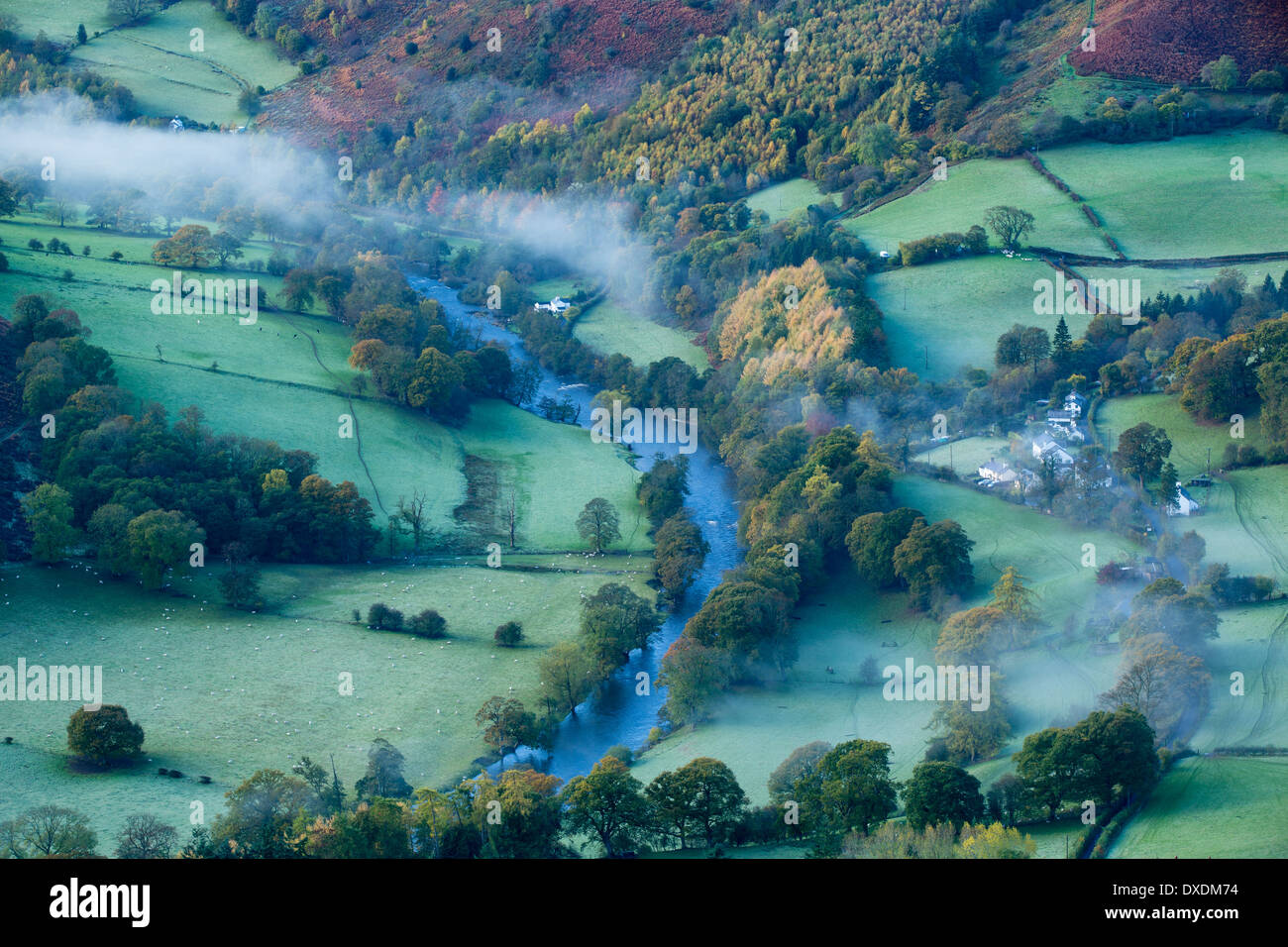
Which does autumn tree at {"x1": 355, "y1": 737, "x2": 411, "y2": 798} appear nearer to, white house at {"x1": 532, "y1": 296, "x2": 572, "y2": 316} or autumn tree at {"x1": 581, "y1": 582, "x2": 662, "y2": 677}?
autumn tree at {"x1": 581, "y1": 582, "x2": 662, "y2": 677}

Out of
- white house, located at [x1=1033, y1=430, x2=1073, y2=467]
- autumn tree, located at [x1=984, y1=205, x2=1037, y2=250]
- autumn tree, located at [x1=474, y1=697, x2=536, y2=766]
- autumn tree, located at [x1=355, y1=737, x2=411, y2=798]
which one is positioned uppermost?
autumn tree, located at [x1=984, y1=205, x2=1037, y2=250]

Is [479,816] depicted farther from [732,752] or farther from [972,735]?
[972,735]

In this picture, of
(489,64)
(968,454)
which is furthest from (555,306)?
(489,64)

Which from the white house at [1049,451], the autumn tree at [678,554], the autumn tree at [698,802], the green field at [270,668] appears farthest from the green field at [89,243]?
the autumn tree at [698,802]

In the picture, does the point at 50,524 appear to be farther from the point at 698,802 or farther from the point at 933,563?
the point at 933,563

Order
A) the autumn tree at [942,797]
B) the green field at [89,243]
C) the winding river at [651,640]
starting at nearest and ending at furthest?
the autumn tree at [942,797] < the winding river at [651,640] < the green field at [89,243]

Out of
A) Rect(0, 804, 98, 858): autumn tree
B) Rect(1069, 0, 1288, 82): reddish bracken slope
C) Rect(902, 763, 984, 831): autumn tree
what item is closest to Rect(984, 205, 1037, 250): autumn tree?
Rect(1069, 0, 1288, 82): reddish bracken slope

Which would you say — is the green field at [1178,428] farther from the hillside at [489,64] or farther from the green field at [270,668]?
the hillside at [489,64]
